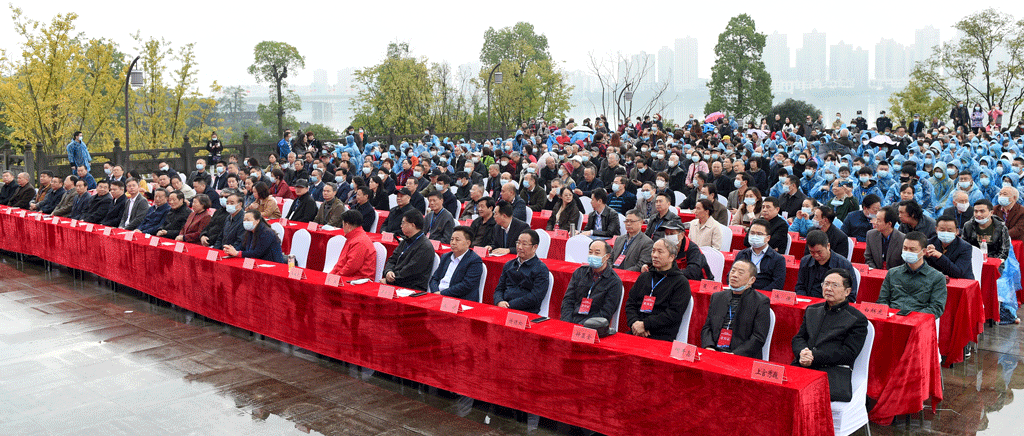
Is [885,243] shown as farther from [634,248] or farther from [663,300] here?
[663,300]

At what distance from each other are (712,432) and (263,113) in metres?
46.3

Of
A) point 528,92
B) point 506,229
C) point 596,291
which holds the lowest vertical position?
point 596,291

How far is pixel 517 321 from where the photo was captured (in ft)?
15.8

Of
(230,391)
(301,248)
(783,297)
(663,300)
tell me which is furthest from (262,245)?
(783,297)

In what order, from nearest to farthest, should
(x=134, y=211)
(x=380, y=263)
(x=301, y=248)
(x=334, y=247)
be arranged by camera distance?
(x=380, y=263), (x=334, y=247), (x=301, y=248), (x=134, y=211)

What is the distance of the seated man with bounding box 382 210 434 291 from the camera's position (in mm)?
6426

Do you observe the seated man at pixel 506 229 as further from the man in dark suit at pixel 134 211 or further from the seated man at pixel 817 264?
the man in dark suit at pixel 134 211

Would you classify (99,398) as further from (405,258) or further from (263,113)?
(263,113)

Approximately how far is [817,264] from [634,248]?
1.54 meters

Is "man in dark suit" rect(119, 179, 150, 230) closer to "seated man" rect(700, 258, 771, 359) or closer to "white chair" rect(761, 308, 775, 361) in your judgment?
"seated man" rect(700, 258, 771, 359)

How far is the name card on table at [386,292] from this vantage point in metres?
5.55

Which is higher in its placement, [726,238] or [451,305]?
Answer: [726,238]

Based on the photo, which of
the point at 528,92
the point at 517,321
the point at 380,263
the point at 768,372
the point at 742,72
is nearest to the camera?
the point at 768,372

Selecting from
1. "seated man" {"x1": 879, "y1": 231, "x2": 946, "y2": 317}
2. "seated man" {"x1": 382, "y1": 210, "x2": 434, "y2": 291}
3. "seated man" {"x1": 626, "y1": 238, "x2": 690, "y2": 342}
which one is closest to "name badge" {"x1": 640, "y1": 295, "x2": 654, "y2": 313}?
"seated man" {"x1": 626, "y1": 238, "x2": 690, "y2": 342}
